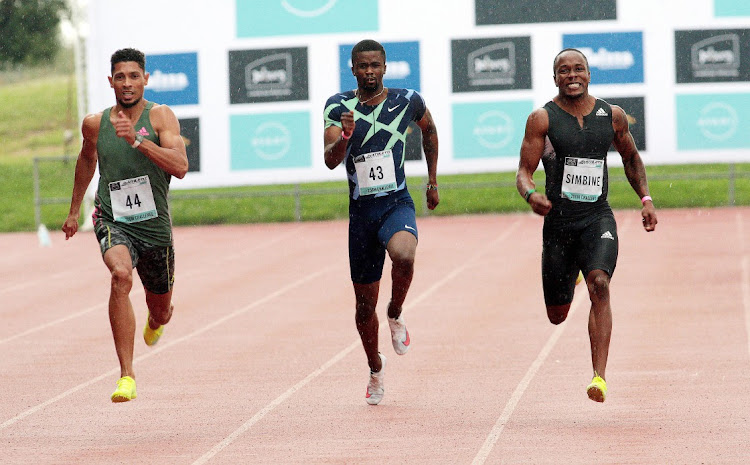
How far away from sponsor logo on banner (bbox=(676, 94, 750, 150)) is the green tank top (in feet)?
46.1

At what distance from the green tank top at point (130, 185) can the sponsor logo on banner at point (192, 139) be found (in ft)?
42.7

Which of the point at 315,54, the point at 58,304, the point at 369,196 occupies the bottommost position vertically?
the point at 58,304

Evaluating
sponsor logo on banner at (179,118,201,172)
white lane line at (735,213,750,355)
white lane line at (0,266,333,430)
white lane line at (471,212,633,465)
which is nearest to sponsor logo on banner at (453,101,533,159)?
white lane line at (735,213,750,355)

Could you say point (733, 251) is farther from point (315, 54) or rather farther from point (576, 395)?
point (576, 395)

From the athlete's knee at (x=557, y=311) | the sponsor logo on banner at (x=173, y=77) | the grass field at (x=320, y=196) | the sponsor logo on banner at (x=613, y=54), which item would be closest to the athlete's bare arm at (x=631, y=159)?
the athlete's knee at (x=557, y=311)

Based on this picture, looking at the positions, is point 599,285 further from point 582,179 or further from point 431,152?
point 431,152

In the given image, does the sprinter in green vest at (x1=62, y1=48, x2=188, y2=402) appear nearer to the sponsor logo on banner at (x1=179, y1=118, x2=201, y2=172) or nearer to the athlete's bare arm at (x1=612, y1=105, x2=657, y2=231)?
the athlete's bare arm at (x1=612, y1=105, x2=657, y2=231)

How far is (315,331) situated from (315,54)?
9.21 metres

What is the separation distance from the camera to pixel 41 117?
53375 mm

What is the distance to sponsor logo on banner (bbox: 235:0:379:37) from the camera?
2055 centimetres

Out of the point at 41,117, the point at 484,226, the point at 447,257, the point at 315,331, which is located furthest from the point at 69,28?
the point at 315,331

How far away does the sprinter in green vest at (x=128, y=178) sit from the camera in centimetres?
762

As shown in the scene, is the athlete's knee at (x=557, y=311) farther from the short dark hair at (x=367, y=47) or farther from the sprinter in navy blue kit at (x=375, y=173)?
the short dark hair at (x=367, y=47)

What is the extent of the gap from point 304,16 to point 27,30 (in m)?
23.9
